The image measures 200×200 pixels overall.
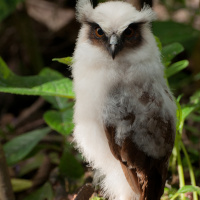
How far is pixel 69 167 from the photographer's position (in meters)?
3.01

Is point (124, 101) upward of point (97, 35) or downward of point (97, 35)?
downward

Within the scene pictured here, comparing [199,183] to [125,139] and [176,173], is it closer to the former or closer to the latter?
[176,173]

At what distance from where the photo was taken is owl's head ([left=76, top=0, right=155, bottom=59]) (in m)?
2.02

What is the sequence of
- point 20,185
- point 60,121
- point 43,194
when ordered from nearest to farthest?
point 60,121 < point 43,194 < point 20,185

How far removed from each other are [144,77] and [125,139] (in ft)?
1.09

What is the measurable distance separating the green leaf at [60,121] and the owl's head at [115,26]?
31.5 inches

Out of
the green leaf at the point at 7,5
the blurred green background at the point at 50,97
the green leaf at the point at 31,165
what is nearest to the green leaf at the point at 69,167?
the blurred green background at the point at 50,97

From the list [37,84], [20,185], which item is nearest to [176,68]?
[37,84]

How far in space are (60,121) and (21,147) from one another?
1.33 ft

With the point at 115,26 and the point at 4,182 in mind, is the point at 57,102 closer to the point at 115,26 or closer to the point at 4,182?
the point at 4,182

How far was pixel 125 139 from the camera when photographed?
2.05 meters

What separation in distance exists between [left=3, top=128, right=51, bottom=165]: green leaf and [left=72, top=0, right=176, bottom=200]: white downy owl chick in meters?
0.91

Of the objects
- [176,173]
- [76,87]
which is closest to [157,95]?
[76,87]

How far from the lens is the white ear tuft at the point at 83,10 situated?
2205mm
